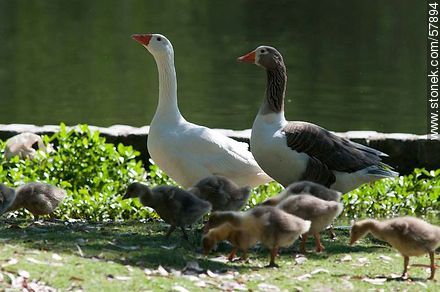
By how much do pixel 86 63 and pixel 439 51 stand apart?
11093mm

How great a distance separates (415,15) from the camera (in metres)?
35.0

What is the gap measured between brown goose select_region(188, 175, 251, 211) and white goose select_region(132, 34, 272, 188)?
1.06 m

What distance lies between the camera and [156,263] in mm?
7582

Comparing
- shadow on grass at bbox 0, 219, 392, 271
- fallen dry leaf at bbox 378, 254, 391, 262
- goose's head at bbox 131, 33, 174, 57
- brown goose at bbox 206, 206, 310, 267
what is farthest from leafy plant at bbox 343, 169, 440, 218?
brown goose at bbox 206, 206, 310, 267

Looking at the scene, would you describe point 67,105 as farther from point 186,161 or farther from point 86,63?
point 186,161

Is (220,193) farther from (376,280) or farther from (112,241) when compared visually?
(376,280)

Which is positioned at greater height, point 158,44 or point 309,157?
point 158,44

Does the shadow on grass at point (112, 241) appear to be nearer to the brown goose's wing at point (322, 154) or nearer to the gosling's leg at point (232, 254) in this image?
the gosling's leg at point (232, 254)

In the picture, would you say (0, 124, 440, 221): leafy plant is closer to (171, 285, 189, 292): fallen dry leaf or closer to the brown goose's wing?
the brown goose's wing

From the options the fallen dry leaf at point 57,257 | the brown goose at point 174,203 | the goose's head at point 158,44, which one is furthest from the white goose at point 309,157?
the fallen dry leaf at point 57,257

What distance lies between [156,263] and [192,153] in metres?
2.45

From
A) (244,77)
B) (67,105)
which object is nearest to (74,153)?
(67,105)

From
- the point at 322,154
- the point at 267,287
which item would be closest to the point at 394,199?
the point at 322,154

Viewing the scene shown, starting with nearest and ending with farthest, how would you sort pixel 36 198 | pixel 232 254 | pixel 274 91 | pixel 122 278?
pixel 122 278 → pixel 232 254 → pixel 36 198 → pixel 274 91
